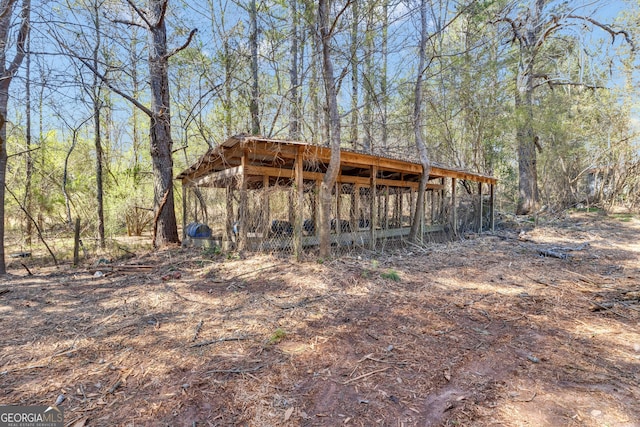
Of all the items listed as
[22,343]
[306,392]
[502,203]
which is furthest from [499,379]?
[502,203]

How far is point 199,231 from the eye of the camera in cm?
844

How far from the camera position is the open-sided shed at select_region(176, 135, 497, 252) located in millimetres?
6309

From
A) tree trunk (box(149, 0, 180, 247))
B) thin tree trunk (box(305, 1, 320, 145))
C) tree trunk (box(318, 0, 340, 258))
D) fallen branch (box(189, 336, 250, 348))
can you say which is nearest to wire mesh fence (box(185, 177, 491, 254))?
tree trunk (box(318, 0, 340, 258))

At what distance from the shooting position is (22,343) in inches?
121

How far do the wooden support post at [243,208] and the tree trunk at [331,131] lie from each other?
5.44ft

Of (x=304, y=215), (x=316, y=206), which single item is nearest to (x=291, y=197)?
(x=316, y=206)

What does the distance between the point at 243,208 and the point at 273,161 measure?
2010mm

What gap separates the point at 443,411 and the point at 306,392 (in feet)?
3.28

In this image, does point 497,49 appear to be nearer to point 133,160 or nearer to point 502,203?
point 502,203

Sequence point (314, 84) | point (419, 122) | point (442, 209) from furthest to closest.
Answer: point (442, 209), point (314, 84), point (419, 122)

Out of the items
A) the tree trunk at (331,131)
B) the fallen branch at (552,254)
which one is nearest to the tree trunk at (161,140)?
the tree trunk at (331,131)

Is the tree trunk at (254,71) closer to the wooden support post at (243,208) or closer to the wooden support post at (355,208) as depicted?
the wooden support post at (243,208)

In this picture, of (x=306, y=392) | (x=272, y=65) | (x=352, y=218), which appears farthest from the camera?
(x=272, y=65)

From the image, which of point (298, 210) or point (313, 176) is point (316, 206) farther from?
point (298, 210)
